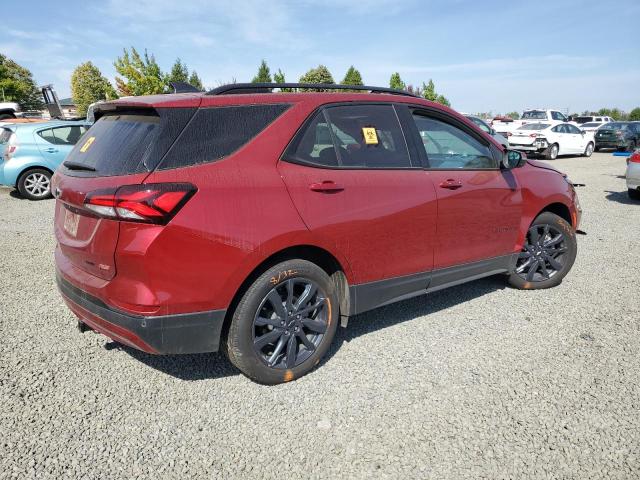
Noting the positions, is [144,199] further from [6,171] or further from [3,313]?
[6,171]

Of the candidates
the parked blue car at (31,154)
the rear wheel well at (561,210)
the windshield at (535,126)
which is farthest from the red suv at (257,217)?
the windshield at (535,126)

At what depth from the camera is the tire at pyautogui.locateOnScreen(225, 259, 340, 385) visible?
8.82 feet

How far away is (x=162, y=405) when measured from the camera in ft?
8.91

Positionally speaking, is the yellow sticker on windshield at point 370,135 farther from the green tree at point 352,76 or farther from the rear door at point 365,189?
the green tree at point 352,76

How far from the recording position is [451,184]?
11.7 ft

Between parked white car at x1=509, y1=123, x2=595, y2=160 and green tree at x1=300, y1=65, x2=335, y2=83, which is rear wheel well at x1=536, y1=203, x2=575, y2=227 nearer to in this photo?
parked white car at x1=509, y1=123, x2=595, y2=160

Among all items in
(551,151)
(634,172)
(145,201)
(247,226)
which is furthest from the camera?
(551,151)

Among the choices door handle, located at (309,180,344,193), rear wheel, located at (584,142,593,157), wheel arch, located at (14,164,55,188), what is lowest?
rear wheel, located at (584,142,593,157)

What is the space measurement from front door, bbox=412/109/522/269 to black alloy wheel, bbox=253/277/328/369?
1.13 metres

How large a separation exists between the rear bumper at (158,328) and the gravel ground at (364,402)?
0.41 m

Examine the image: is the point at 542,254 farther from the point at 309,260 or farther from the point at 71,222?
the point at 71,222

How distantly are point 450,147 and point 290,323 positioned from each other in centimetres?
205

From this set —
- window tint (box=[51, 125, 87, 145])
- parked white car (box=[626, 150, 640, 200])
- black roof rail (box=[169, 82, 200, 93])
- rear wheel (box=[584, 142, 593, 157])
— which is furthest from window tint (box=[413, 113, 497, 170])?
rear wheel (box=[584, 142, 593, 157])

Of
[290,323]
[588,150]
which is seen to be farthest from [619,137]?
[290,323]
